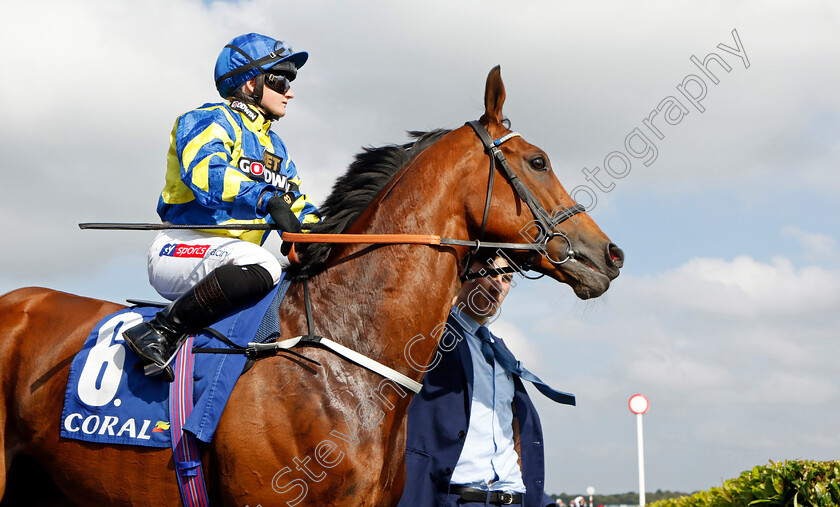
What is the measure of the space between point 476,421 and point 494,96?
1856mm

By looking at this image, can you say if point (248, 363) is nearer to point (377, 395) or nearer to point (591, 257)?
point (377, 395)

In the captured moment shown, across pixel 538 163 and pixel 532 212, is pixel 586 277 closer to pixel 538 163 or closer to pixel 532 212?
pixel 532 212

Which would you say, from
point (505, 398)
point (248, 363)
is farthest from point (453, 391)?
point (248, 363)

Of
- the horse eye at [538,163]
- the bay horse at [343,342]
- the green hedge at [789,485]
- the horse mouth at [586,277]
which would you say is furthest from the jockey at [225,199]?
the green hedge at [789,485]

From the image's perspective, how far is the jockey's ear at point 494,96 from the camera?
3.72m

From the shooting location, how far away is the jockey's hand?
133 inches

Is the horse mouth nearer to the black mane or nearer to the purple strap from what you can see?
the black mane

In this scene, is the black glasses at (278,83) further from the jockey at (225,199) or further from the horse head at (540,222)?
the horse head at (540,222)

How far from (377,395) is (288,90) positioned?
188 cm

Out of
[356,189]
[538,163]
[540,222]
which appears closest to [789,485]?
[540,222]

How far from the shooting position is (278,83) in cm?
405

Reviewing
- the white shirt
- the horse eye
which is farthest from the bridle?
the white shirt

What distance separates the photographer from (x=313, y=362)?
316 cm

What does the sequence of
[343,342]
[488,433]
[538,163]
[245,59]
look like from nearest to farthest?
1. [343,342]
2. [538,163]
3. [245,59]
4. [488,433]
